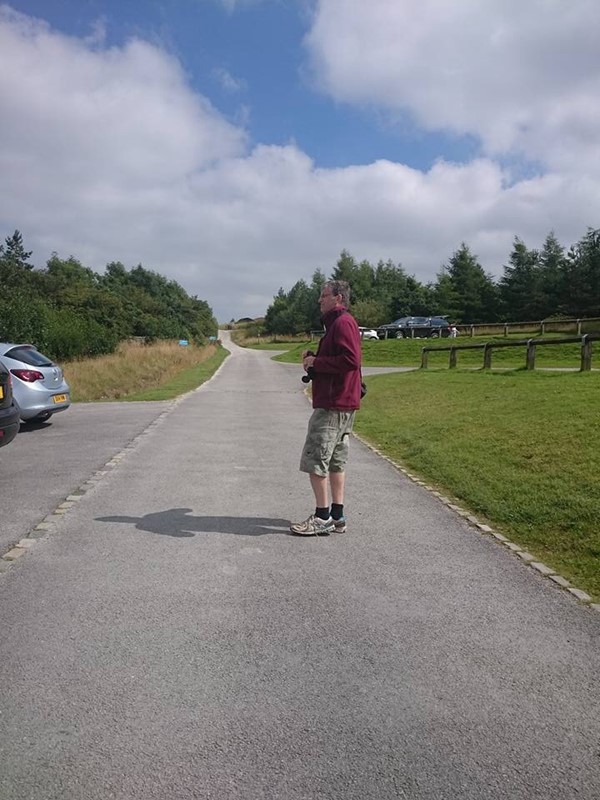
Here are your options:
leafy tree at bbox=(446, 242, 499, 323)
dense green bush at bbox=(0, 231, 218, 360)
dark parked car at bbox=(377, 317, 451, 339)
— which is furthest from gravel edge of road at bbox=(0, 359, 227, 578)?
leafy tree at bbox=(446, 242, 499, 323)

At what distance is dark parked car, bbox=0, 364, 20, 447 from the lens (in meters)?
7.76

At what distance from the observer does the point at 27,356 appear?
12445 millimetres

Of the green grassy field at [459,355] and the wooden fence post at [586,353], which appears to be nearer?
the wooden fence post at [586,353]

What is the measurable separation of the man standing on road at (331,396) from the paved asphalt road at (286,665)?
14.1 inches

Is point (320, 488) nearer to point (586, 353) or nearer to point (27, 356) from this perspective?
point (27, 356)

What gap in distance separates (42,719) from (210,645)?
0.93 meters

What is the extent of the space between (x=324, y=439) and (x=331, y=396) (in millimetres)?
355

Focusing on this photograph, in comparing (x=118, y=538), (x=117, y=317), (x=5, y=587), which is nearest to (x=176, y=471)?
(x=118, y=538)

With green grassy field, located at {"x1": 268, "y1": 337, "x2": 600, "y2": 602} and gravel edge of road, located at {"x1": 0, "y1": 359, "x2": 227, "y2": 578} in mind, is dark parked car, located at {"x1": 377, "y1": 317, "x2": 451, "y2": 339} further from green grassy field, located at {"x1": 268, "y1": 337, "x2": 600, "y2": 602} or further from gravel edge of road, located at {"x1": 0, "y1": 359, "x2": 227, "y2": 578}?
gravel edge of road, located at {"x1": 0, "y1": 359, "x2": 227, "y2": 578}

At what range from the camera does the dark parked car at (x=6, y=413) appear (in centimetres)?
776

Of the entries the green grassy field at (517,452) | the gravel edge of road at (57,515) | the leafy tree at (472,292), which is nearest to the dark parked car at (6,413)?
the gravel edge of road at (57,515)

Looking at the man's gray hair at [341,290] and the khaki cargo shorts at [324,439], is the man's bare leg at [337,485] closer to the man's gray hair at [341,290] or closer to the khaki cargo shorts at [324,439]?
the khaki cargo shorts at [324,439]

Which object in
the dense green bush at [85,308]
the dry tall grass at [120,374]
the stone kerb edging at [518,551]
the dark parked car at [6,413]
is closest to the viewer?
the stone kerb edging at [518,551]

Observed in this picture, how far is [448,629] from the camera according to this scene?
374 cm
